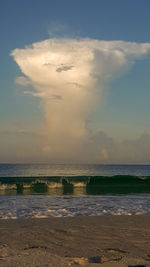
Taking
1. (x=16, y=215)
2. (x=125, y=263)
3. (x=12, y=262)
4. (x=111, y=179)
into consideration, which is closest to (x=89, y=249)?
(x=125, y=263)

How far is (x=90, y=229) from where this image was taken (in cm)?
Answer: 828

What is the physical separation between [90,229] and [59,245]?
6.55 ft

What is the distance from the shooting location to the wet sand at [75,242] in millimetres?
5242

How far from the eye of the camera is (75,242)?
678 cm

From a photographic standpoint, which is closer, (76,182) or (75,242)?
(75,242)

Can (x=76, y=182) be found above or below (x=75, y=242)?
below

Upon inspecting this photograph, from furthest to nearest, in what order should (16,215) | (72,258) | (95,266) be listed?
1. (16,215)
2. (72,258)
3. (95,266)

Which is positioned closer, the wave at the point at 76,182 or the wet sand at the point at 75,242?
the wet sand at the point at 75,242

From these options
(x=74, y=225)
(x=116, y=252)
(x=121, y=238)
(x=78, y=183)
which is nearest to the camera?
(x=116, y=252)

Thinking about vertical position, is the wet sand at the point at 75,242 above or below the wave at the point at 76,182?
above

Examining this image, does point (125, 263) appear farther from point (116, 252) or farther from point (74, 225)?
point (74, 225)

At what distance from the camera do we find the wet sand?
524 centimetres

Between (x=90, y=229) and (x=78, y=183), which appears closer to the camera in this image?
(x=90, y=229)

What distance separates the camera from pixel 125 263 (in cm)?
511
